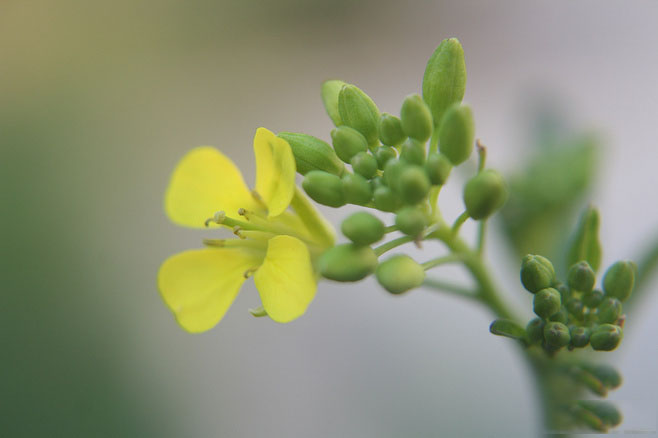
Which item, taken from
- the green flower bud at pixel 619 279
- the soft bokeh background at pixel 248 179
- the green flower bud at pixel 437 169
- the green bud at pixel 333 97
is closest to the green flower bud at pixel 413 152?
the green flower bud at pixel 437 169

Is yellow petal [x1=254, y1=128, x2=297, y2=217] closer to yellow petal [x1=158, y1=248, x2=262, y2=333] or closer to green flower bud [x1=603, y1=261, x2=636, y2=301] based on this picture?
yellow petal [x1=158, y1=248, x2=262, y2=333]

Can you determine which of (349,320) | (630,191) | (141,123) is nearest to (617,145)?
(630,191)

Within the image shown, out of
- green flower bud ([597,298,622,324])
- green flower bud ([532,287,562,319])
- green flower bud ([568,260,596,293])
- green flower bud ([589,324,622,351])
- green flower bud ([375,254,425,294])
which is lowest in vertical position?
green flower bud ([589,324,622,351])

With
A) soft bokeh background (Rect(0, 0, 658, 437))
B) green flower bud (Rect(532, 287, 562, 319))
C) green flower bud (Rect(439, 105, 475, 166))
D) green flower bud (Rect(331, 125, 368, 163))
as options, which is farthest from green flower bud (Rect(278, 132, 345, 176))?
soft bokeh background (Rect(0, 0, 658, 437))

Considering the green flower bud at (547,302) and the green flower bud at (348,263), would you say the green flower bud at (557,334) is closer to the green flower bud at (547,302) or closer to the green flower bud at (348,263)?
the green flower bud at (547,302)

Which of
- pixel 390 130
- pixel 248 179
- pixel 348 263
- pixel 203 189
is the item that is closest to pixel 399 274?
pixel 348 263

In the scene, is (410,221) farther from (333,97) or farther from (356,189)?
(333,97)
